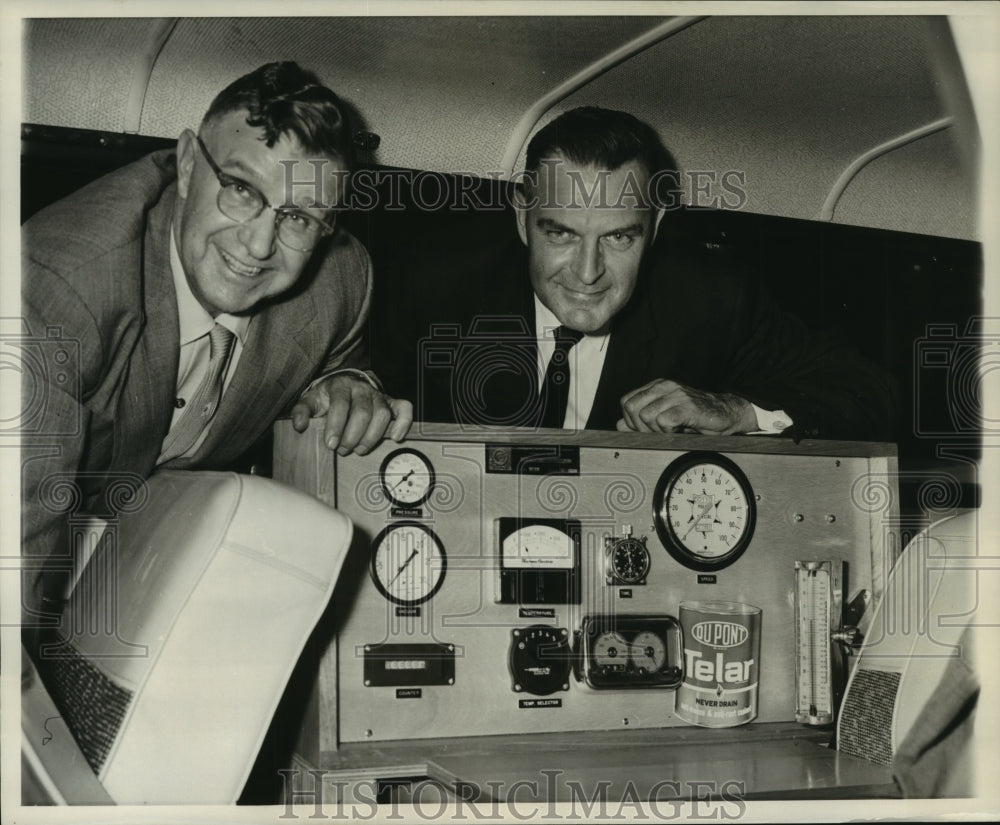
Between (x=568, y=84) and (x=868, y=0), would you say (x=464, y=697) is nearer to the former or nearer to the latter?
(x=568, y=84)

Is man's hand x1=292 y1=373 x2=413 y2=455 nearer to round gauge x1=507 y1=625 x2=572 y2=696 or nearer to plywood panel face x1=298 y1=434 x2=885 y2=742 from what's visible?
plywood panel face x1=298 y1=434 x2=885 y2=742

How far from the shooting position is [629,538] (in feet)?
6.38

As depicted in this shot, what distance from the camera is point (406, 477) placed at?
1.81 meters

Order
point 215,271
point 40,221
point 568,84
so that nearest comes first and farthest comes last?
point 40,221
point 215,271
point 568,84

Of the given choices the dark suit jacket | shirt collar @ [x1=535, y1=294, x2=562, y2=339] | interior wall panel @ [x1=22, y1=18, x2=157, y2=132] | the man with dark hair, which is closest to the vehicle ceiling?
interior wall panel @ [x1=22, y1=18, x2=157, y2=132]

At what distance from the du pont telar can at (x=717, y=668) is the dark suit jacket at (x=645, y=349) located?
0.44 meters

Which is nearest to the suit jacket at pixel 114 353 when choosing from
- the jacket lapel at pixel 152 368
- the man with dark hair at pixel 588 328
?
the jacket lapel at pixel 152 368

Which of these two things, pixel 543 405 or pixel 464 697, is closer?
pixel 464 697

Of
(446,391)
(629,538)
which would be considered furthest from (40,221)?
(629,538)

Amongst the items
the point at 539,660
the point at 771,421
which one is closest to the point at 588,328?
the point at 771,421

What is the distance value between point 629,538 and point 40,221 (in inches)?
49.9

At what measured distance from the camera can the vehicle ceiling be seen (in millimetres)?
1925

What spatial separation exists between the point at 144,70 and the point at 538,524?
118 centimetres

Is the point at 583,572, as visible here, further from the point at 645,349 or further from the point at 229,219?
the point at 229,219
